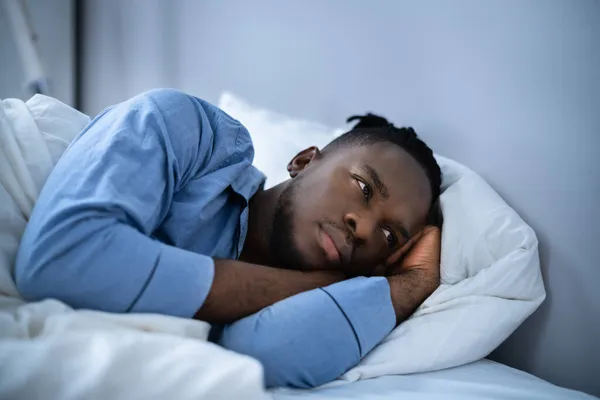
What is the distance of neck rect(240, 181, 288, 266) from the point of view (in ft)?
3.09

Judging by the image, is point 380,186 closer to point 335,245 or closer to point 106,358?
point 335,245

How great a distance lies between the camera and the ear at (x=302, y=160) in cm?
103

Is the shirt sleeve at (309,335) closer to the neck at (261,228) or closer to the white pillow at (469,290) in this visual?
the white pillow at (469,290)

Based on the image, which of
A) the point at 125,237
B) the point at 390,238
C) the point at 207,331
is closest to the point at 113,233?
the point at 125,237

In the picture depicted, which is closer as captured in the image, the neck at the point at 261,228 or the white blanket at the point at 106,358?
the white blanket at the point at 106,358

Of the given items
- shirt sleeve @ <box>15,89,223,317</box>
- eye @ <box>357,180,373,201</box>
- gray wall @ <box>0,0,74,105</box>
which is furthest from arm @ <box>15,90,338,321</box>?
gray wall @ <box>0,0,74,105</box>

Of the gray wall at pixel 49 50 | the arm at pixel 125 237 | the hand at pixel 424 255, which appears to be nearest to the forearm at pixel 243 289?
the arm at pixel 125 237

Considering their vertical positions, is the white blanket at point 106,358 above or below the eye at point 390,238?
above

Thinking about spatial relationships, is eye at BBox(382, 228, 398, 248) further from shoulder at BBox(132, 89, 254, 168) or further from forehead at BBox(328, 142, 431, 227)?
shoulder at BBox(132, 89, 254, 168)

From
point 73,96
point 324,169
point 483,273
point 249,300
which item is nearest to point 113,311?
point 249,300

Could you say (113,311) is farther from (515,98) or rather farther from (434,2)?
(434,2)

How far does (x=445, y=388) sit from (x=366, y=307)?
0.50 feet

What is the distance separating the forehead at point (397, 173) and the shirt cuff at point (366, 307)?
0.18 m

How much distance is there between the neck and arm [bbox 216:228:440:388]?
0.76ft
